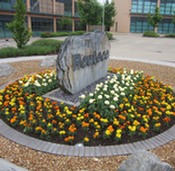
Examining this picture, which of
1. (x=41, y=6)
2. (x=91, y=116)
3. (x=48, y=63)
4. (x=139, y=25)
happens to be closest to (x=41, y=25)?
(x=41, y=6)

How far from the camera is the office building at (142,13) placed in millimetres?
45125

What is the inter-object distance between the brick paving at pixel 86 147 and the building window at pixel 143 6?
45745mm

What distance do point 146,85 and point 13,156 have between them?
4.84m

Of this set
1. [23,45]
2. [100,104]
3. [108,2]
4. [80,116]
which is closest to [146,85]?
[100,104]

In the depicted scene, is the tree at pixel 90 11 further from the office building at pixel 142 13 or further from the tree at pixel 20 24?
the office building at pixel 142 13

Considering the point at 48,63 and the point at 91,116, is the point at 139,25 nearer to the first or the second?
the point at 48,63

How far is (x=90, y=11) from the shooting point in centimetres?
2627

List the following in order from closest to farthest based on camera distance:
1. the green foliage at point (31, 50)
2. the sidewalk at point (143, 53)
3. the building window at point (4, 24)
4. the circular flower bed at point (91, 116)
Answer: the circular flower bed at point (91, 116) → the sidewalk at point (143, 53) → the green foliage at point (31, 50) → the building window at point (4, 24)

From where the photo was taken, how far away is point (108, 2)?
2961 centimetres

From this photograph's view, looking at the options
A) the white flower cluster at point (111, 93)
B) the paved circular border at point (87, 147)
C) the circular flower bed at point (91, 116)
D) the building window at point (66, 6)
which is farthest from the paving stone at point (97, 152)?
the building window at point (66, 6)

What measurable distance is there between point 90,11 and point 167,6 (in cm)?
2678

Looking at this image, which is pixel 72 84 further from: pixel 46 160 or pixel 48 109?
pixel 46 160

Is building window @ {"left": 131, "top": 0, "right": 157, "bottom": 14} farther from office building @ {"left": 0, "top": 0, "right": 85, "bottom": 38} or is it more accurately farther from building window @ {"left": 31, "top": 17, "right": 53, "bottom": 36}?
building window @ {"left": 31, "top": 17, "right": 53, "bottom": 36}

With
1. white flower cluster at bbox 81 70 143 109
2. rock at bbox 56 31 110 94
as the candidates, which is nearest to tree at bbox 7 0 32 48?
rock at bbox 56 31 110 94
